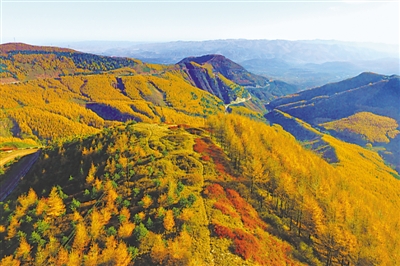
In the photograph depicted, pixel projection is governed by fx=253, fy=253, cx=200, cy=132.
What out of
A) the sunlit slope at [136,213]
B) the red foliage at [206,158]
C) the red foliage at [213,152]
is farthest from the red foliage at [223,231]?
the red foliage at [206,158]

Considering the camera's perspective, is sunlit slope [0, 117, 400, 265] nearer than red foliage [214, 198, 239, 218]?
Yes

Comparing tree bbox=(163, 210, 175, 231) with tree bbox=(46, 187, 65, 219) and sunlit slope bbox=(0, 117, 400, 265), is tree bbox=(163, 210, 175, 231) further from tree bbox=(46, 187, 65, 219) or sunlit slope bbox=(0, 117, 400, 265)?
tree bbox=(46, 187, 65, 219)

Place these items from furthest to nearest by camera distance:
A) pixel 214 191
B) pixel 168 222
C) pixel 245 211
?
pixel 214 191, pixel 245 211, pixel 168 222

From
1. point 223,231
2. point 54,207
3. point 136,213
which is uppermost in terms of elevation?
point 54,207

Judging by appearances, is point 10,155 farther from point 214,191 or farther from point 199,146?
point 214,191

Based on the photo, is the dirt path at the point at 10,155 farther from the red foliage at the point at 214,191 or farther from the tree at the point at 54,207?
the red foliage at the point at 214,191

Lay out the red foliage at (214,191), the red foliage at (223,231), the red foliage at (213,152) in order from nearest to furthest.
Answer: the red foliage at (223,231) < the red foliage at (214,191) < the red foliage at (213,152)


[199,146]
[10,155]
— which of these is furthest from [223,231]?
[10,155]

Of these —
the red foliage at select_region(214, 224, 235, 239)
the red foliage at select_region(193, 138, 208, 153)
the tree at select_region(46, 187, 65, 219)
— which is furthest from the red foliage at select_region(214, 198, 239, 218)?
the tree at select_region(46, 187, 65, 219)

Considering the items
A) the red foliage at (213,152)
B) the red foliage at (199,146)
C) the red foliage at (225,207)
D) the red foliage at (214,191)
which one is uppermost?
the red foliage at (199,146)

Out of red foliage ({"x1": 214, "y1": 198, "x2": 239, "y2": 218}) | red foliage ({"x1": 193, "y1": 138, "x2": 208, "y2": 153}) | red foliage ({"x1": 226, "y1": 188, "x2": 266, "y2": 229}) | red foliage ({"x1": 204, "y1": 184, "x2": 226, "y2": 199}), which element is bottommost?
red foliage ({"x1": 226, "y1": 188, "x2": 266, "y2": 229})
